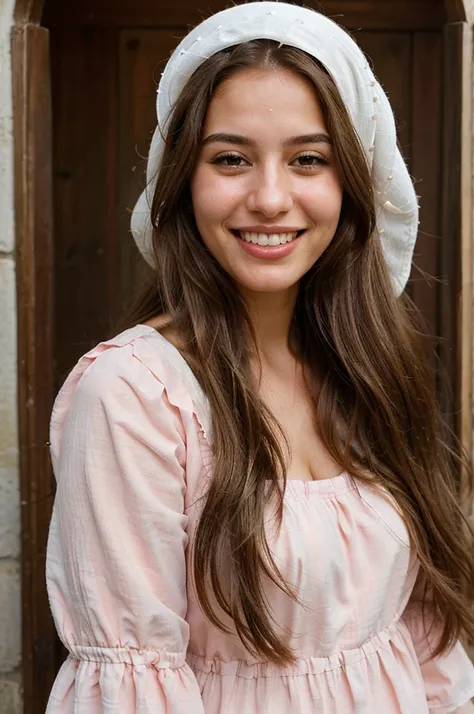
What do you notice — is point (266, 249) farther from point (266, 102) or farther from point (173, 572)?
point (173, 572)

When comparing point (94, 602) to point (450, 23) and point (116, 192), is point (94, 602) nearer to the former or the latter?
point (116, 192)

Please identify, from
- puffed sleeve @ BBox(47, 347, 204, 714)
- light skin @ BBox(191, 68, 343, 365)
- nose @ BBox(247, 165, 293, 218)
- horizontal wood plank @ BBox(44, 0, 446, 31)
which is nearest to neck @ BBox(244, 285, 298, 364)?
light skin @ BBox(191, 68, 343, 365)

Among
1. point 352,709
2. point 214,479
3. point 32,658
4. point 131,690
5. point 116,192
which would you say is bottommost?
point 32,658

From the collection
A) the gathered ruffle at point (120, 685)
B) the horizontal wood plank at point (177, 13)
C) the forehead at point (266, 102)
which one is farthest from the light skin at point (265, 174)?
the horizontal wood plank at point (177, 13)

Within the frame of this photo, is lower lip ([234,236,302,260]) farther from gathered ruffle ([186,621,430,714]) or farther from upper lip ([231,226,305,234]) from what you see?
gathered ruffle ([186,621,430,714])

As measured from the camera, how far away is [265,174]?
1350 millimetres

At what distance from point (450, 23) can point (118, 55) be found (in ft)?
2.64

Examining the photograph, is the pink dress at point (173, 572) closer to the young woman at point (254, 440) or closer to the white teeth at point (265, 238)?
the young woman at point (254, 440)

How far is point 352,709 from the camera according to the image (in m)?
1.41

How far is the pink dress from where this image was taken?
1224 millimetres

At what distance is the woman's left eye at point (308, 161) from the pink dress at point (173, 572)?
35 cm

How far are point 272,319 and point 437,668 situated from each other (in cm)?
72

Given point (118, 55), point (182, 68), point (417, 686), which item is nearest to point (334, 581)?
point (417, 686)

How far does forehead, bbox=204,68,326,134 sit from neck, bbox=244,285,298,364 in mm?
317
